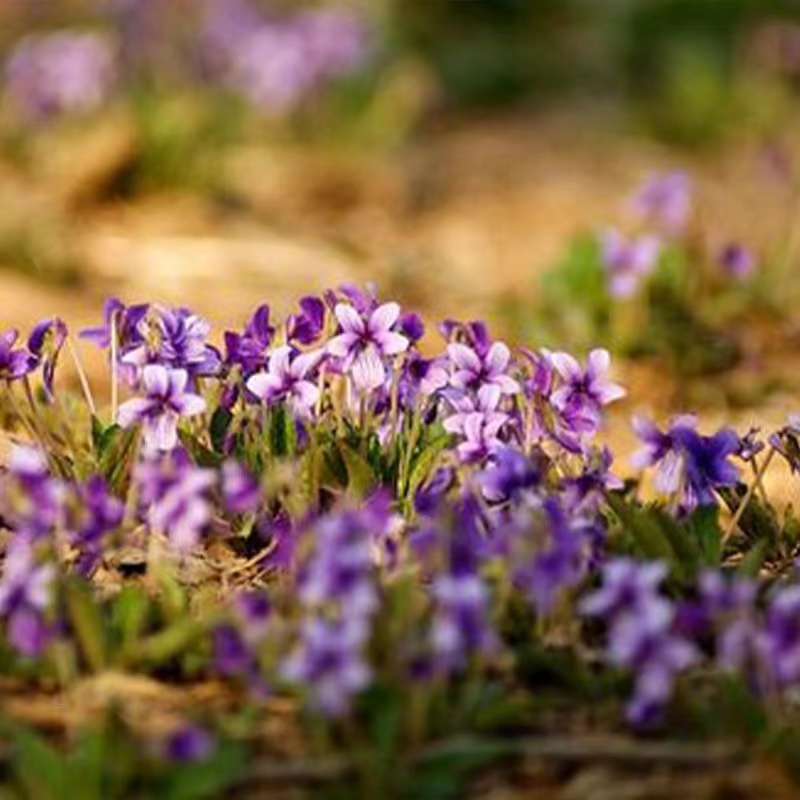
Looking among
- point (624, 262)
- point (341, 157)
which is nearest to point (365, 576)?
point (624, 262)

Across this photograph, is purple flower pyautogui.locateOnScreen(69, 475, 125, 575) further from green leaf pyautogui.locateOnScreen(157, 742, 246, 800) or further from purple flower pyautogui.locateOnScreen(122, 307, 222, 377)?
green leaf pyautogui.locateOnScreen(157, 742, 246, 800)

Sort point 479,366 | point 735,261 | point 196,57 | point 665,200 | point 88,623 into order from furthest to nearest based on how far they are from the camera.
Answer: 1. point 196,57
2. point 665,200
3. point 735,261
4. point 479,366
5. point 88,623

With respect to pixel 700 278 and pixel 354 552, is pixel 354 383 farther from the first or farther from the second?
Result: pixel 700 278

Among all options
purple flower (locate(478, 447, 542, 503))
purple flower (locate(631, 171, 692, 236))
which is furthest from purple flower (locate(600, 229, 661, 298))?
purple flower (locate(478, 447, 542, 503))

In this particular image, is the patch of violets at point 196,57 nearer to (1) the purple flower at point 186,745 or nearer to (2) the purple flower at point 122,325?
(2) the purple flower at point 122,325

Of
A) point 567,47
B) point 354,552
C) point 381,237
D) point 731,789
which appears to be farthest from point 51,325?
point 567,47

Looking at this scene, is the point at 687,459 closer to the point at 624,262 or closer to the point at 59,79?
the point at 624,262

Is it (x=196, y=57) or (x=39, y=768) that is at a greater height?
(x=196, y=57)
